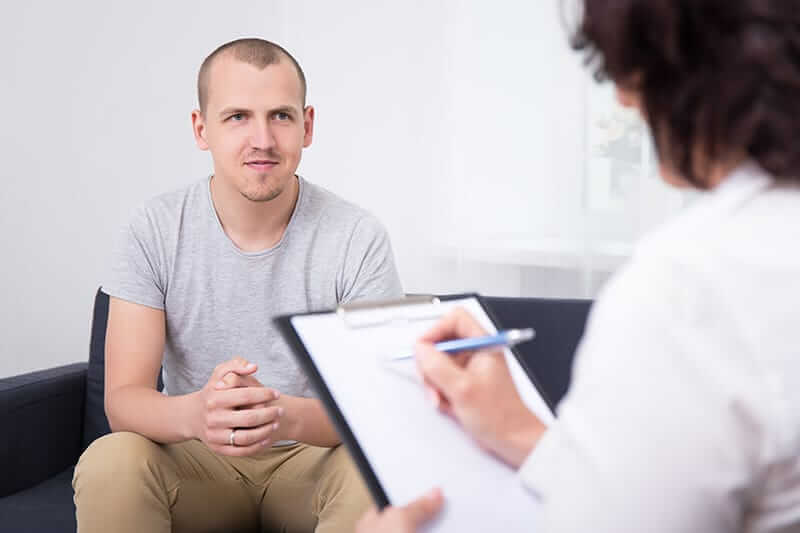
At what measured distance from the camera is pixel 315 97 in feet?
8.72

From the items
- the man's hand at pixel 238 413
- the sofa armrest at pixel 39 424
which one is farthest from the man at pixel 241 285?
the sofa armrest at pixel 39 424

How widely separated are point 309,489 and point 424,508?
864 millimetres

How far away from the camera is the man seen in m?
1.61

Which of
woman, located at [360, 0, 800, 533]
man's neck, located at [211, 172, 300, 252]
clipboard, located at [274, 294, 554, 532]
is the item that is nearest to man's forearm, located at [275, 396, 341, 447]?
man's neck, located at [211, 172, 300, 252]

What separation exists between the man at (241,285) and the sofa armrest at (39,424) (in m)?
0.39

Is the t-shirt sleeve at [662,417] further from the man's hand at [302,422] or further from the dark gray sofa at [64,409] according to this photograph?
the dark gray sofa at [64,409]

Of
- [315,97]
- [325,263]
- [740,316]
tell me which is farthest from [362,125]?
[740,316]

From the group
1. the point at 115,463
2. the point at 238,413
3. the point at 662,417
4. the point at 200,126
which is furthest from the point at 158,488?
the point at 662,417

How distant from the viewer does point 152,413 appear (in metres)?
1.55

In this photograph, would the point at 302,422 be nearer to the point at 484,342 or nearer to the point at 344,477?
the point at 344,477

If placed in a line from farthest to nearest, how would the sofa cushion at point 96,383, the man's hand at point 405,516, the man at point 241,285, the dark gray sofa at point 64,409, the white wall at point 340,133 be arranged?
the white wall at point 340,133 < the sofa cushion at point 96,383 < the dark gray sofa at point 64,409 < the man at point 241,285 < the man's hand at point 405,516

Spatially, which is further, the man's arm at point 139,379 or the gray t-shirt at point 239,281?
the gray t-shirt at point 239,281

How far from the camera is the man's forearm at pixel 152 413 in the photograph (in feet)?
4.96

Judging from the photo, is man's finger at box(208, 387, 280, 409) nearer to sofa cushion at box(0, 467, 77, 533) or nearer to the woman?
sofa cushion at box(0, 467, 77, 533)
